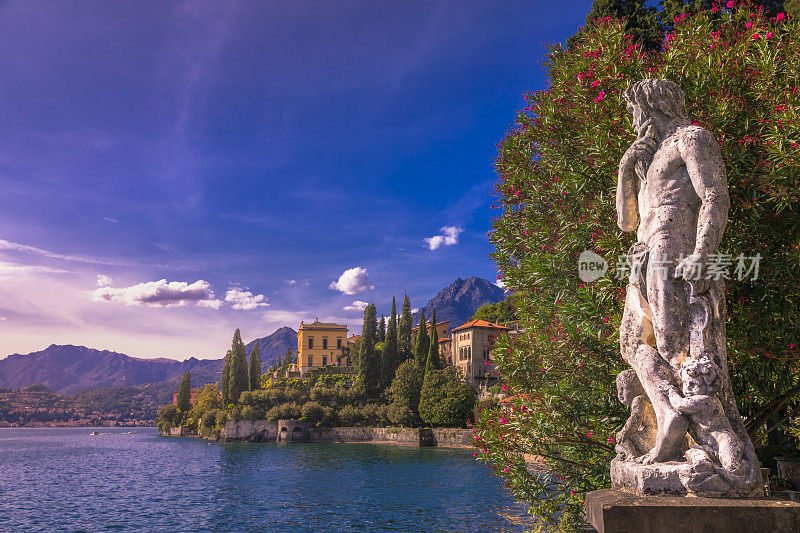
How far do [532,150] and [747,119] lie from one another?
3627 mm

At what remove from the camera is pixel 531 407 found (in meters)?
9.40

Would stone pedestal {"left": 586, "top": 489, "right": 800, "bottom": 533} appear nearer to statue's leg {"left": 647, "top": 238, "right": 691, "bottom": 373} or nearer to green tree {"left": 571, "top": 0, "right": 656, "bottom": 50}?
statue's leg {"left": 647, "top": 238, "right": 691, "bottom": 373}

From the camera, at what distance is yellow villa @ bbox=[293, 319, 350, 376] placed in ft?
350

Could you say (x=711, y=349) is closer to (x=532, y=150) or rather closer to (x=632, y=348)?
(x=632, y=348)

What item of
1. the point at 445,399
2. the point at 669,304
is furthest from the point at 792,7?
the point at 445,399

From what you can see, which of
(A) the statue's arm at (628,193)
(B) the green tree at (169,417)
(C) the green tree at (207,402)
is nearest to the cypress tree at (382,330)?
(C) the green tree at (207,402)

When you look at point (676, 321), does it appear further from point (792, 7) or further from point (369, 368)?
point (369, 368)

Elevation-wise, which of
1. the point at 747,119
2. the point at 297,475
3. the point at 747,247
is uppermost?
the point at 747,119

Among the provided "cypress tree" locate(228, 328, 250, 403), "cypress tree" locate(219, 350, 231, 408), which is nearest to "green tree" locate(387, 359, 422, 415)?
"cypress tree" locate(228, 328, 250, 403)

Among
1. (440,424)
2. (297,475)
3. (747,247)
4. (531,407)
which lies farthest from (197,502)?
(440,424)

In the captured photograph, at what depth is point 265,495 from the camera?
31.9 meters

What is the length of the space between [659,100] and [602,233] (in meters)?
3.26

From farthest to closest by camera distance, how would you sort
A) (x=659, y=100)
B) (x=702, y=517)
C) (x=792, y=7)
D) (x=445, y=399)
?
(x=445, y=399), (x=792, y=7), (x=659, y=100), (x=702, y=517)

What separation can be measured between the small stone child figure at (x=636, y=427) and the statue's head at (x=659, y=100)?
8.80 feet
